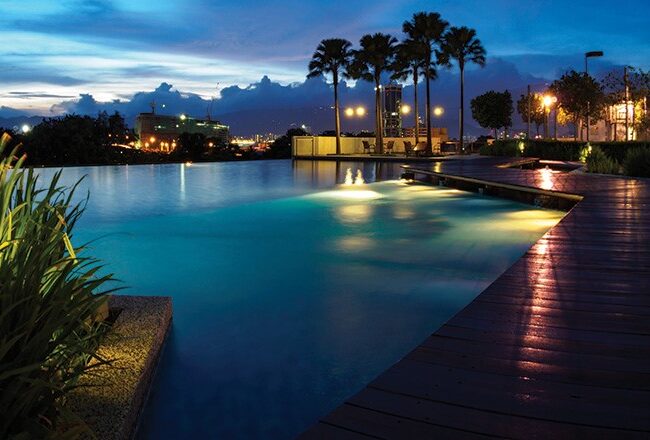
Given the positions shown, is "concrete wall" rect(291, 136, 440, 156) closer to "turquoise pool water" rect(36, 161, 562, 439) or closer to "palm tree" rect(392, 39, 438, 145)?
"palm tree" rect(392, 39, 438, 145)

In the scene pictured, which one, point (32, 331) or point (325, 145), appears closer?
point (32, 331)

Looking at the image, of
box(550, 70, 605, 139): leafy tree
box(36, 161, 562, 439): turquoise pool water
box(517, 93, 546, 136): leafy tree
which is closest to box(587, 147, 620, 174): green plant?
box(36, 161, 562, 439): turquoise pool water

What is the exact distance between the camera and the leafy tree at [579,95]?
1276 inches

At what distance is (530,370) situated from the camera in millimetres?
2508

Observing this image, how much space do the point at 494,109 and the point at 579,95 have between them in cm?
1514

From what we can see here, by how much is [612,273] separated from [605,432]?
256 cm

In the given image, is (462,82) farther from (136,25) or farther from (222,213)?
(222,213)

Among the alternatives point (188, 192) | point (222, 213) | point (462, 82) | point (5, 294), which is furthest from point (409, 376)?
point (462, 82)

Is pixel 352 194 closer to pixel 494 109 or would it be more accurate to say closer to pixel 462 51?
pixel 462 51

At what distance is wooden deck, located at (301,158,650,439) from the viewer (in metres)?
2.03

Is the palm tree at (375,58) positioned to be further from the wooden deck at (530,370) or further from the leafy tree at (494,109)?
the wooden deck at (530,370)

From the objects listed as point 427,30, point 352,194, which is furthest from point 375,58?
point 352,194

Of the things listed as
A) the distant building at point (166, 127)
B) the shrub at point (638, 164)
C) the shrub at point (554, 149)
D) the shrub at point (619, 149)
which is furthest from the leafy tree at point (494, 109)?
the distant building at point (166, 127)

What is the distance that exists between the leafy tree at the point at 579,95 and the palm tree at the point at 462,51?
5.63 metres
